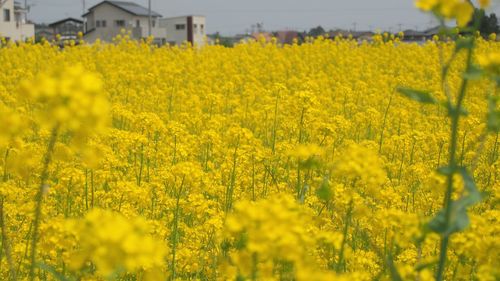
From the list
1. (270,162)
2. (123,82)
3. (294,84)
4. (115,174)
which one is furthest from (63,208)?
(294,84)

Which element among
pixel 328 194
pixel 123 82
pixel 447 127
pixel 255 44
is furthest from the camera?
pixel 255 44

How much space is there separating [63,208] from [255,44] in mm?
11702

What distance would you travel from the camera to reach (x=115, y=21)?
51.3m

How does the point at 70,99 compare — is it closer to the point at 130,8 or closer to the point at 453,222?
the point at 453,222

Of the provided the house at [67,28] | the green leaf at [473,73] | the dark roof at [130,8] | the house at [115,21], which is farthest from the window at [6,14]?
the green leaf at [473,73]

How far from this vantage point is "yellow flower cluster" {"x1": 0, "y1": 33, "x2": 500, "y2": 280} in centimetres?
150

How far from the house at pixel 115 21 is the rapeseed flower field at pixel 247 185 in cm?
4147

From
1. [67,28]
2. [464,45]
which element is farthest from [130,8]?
[464,45]

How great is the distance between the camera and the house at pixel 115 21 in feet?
165

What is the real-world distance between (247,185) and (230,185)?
119mm

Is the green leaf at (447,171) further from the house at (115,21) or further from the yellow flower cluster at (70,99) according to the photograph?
the house at (115,21)

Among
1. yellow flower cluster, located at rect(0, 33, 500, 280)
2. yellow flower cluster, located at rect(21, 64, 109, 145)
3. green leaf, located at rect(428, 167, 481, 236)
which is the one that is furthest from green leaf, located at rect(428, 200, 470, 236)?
yellow flower cluster, located at rect(21, 64, 109, 145)

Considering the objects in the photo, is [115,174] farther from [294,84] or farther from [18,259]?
[294,84]

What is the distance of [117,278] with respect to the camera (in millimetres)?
3039
